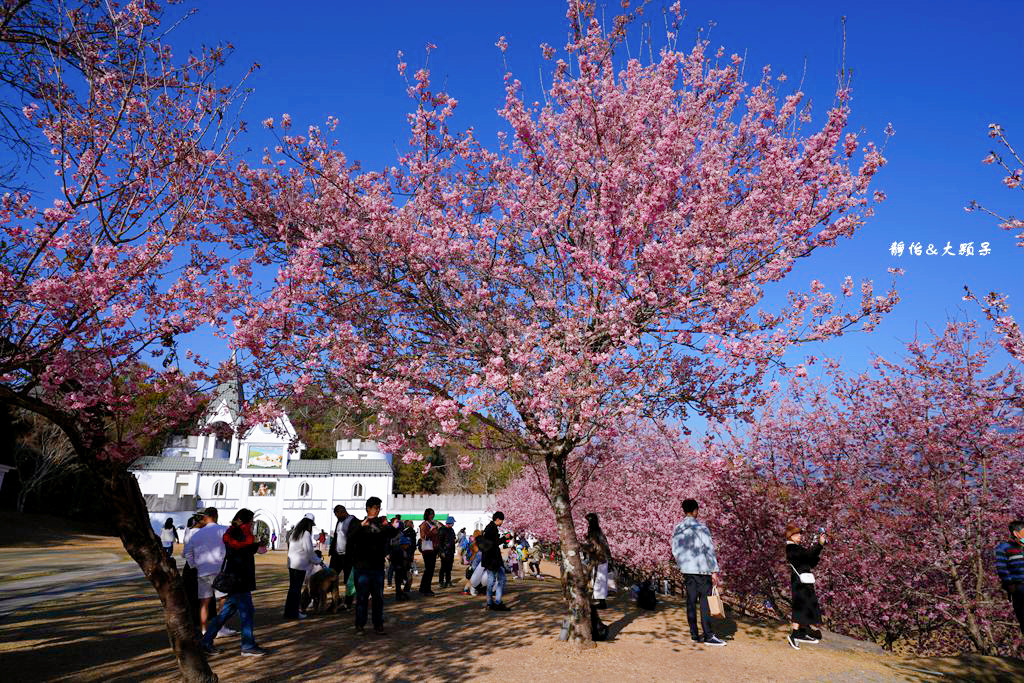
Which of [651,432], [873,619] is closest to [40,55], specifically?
[873,619]

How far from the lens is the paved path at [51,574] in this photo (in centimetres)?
1380

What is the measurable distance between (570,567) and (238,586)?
4594 millimetres

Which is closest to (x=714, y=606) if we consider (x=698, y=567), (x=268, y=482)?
(x=698, y=567)

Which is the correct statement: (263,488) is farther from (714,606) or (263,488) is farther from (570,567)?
(714,606)

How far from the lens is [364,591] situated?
8.79 m

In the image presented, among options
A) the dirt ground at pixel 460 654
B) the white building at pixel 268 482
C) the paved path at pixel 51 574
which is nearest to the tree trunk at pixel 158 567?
the dirt ground at pixel 460 654

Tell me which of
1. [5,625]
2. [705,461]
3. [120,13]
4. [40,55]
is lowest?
[5,625]

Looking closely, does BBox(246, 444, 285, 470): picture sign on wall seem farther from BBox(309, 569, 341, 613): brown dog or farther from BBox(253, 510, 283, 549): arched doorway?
BBox(309, 569, 341, 613): brown dog

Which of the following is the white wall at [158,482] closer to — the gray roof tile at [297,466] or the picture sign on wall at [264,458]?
the gray roof tile at [297,466]

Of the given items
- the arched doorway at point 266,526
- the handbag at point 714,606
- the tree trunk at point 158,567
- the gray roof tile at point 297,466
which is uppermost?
the gray roof tile at point 297,466

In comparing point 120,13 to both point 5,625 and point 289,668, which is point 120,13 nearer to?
point 289,668

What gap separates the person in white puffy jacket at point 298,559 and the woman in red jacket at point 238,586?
1832 mm

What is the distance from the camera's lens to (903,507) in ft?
35.8

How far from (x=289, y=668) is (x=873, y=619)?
1093 cm
